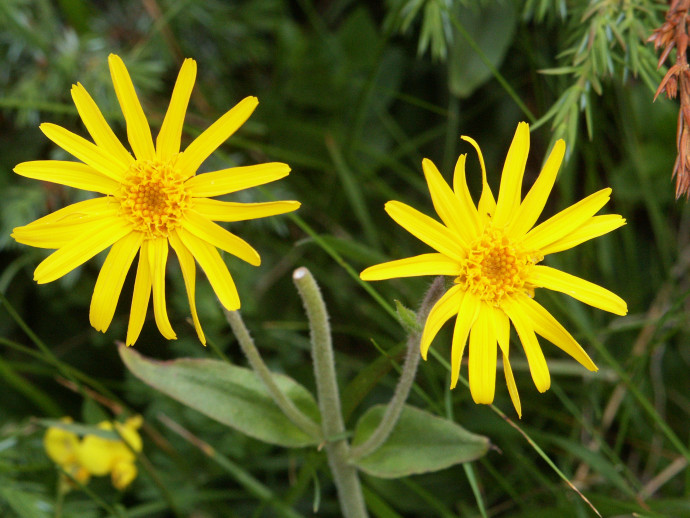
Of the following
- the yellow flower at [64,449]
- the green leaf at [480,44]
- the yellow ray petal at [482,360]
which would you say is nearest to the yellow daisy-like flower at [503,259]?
the yellow ray petal at [482,360]

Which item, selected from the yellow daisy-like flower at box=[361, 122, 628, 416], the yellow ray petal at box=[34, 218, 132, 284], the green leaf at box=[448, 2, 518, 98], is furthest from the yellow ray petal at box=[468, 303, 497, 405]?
the green leaf at box=[448, 2, 518, 98]

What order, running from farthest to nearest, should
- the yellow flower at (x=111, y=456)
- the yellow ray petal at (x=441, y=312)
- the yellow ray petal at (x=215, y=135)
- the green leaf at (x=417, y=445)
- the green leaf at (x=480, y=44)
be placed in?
the green leaf at (x=480, y=44) → the yellow flower at (x=111, y=456) → the green leaf at (x=417, y=445) → the yellow ray petal at (x=215, y=135) → the yellow ray petal at (x=441, y=312)

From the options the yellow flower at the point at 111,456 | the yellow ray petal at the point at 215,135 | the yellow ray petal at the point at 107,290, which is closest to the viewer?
the yellow ray petal at the point at 215,135

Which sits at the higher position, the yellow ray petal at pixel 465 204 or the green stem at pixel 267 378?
the yellow ray petal at pixel 465 204

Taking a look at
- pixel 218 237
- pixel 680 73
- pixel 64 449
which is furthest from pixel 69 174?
pixel 680 73

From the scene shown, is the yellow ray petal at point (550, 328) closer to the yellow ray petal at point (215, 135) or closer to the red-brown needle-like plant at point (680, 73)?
the red-brown needle-like plant at point (680, 73)

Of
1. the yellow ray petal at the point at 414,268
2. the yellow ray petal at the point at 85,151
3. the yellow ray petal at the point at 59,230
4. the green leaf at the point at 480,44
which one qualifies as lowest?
the yellow ray petal at the point at 414,268

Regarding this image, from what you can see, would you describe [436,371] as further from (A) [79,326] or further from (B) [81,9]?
(B) [81,9]

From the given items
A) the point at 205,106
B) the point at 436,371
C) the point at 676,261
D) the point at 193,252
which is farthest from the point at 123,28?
the point at 676,261
